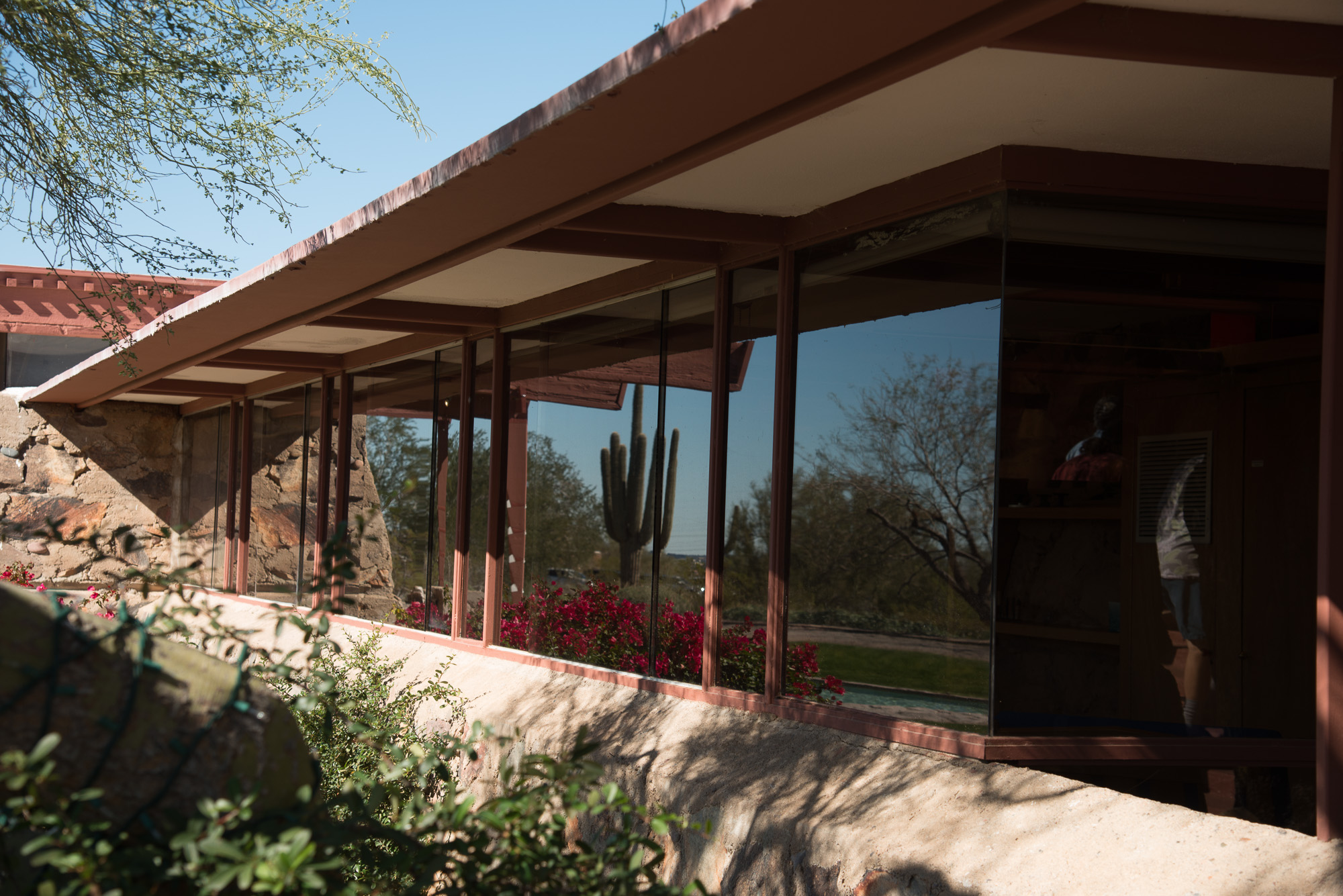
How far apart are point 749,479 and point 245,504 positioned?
870cm

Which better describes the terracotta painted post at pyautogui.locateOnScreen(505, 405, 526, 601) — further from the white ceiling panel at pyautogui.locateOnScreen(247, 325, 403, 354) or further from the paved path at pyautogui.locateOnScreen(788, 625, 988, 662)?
the paved path at pyautogui.locateOnScreen(788, 625, 988, 662)

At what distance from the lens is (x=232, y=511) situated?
12.8 metres

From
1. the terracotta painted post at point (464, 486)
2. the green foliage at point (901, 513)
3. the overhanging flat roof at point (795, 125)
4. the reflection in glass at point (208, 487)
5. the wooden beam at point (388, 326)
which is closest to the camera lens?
the overhanging flat roof at point (795, 125)

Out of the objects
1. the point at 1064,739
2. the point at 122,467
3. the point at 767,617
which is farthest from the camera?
the point at 122,467

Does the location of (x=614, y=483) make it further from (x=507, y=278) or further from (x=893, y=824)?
(x=893, y=824)

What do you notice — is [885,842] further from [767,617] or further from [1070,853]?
[767,617]

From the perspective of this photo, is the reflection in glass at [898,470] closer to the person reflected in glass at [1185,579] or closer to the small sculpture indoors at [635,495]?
the small sculpture indoors at [635,495]

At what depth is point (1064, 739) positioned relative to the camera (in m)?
4.19

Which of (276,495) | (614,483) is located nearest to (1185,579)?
(614,483)

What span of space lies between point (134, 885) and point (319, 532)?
930 cm

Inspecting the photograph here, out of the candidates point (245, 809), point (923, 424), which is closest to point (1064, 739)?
point (923, 424)

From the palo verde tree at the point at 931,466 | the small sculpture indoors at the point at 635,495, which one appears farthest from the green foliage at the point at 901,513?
the small sculpture indoors at the point at 635,495

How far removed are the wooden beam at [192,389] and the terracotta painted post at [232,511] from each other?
1.29 ft

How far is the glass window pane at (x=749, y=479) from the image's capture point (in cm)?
525
